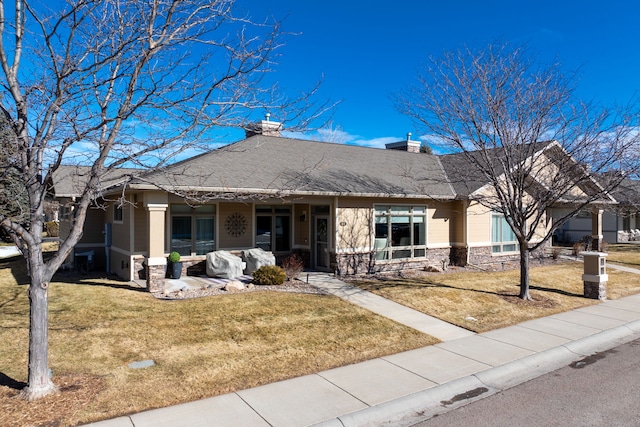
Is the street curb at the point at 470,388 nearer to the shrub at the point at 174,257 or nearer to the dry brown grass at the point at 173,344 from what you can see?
the dry brown grass at the point at 173,344

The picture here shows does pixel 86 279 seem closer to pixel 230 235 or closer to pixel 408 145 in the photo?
pixel 230 235

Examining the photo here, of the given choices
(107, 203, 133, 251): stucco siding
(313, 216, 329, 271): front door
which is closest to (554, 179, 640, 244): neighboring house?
(313, 216, 329, 271): front door

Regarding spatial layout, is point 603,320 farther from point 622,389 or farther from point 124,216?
point 124,216

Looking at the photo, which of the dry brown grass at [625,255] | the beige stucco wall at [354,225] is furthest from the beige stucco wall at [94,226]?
the dry brown grass at [625,255]

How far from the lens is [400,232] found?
58.3 feet

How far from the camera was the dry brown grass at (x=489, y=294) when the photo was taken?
11211mm

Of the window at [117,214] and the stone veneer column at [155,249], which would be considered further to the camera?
the window at [117,214]

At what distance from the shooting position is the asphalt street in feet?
18.5

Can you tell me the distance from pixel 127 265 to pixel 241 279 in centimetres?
370

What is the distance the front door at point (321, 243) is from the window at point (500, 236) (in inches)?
A: 323

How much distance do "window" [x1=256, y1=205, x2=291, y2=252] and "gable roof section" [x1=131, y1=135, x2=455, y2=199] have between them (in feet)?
5.42

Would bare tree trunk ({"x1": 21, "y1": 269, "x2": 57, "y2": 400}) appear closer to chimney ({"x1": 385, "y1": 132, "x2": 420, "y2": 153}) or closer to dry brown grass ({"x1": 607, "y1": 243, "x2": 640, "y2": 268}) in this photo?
chimney ({"x1": 385, "y1": 132, "x2": 420, "y2": 153})

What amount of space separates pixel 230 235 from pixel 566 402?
11.9 metres

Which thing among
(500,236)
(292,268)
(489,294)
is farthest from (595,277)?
(292,268)
